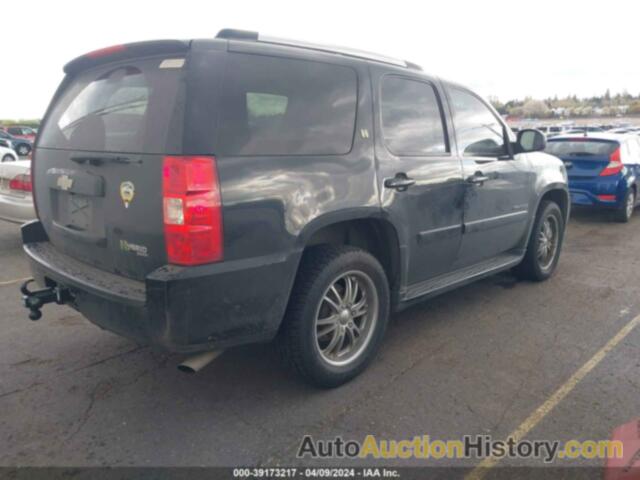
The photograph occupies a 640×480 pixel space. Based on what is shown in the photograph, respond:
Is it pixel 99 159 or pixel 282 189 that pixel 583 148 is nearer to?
pixel 282 189

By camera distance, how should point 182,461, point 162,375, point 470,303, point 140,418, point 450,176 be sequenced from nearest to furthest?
point 182,461 < point 140,418 < point 162,375 < point 450,176 < point 470,303

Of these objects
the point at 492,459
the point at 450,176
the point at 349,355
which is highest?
the point at 450,176

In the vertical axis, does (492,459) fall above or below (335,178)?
below

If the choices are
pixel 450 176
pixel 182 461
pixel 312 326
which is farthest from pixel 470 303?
pixel 182 461

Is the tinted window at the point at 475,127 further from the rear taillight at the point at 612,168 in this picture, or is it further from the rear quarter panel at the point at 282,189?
the rear taillight at the point at 612,168

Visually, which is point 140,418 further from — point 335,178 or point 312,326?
point 335,178

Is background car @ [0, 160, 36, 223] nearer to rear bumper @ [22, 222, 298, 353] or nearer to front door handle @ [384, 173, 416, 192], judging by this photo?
rear bumper @ [22, 222, 298, 353]

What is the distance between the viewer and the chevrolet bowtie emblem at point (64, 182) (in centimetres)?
298

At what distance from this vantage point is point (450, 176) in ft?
12.7

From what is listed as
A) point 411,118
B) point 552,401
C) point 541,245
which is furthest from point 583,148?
point 552,401

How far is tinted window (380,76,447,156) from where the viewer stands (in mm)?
3486

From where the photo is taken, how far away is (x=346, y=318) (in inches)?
128

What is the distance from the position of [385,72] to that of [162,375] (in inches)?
96.6

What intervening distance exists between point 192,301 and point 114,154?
89 centimetres
